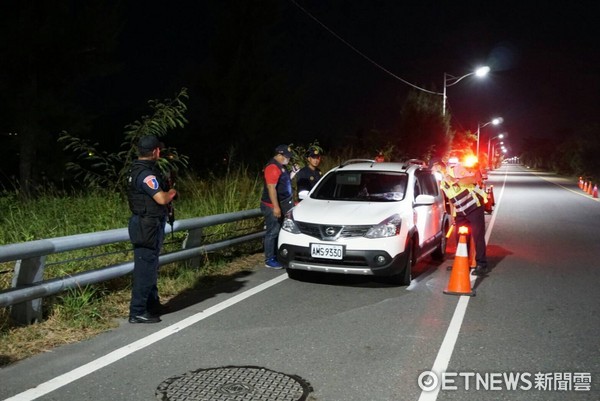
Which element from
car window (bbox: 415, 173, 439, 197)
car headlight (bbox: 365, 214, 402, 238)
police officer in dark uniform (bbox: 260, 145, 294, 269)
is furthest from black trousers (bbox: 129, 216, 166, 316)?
car window (bbox: 415, 173, 439, 197)

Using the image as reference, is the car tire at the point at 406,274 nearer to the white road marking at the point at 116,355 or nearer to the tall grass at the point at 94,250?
the white road marking at the point at 116,355

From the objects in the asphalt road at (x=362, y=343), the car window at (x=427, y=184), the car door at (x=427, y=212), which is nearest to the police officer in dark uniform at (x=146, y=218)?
the asphalt road at (x=362, y=343)

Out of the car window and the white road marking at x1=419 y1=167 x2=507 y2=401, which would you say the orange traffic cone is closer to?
the white road marking at x1=419 y1=167 x2=507 y2=401

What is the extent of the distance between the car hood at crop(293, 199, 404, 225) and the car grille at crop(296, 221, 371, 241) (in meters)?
0.05

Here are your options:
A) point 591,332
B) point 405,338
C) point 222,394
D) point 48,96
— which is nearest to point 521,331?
point 591,332

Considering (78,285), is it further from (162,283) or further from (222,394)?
(222,394)

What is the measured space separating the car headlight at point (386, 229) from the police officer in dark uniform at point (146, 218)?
2695 millimetres

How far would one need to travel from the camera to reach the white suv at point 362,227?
7391 mm

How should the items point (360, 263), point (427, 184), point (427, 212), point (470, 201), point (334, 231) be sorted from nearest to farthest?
1. point (360, 263)
2. point (334, 231)
3. point (427, 212)
4. point (470, 201)
5. point (427, 184)

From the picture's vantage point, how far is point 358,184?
913 centimetres

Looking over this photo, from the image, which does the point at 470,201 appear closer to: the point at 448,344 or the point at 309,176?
the point at 309,176

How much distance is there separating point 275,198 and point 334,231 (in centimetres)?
169

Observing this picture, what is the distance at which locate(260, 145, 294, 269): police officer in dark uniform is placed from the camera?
354 inches

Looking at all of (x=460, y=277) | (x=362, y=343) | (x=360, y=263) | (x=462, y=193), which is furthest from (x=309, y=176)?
(x=362, y=343)
